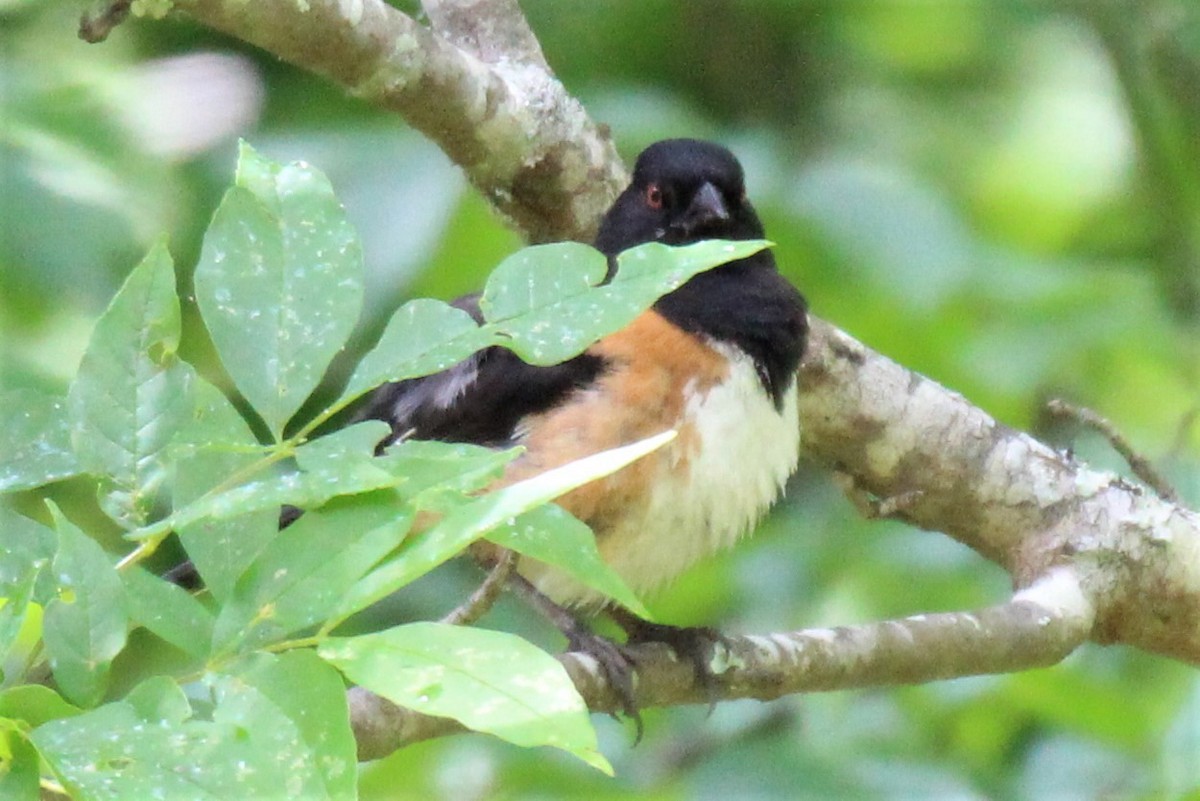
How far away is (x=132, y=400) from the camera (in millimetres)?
988

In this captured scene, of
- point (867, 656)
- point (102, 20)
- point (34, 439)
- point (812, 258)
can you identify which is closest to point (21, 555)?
point (34, 439)

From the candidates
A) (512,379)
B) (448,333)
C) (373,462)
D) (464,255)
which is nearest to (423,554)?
(373,462)

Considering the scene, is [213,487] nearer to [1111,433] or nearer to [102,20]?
[102,20]

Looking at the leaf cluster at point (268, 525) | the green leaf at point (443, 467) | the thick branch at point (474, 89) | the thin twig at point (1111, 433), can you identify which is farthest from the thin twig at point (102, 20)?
the thin twig at point (1111, 433)

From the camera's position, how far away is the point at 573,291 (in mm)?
1020

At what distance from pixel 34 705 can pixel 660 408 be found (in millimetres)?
1434

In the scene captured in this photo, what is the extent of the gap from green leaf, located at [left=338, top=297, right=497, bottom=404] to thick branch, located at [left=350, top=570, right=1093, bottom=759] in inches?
39.4

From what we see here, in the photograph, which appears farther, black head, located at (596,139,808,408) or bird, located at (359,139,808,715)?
black head, located at (596,139,808,408)

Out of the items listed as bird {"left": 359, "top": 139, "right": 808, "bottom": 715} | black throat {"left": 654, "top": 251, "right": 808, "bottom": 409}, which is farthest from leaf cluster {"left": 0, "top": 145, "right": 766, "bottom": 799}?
black throat {"left": 654, "top": 251, "right": 808, "bottom": 409}

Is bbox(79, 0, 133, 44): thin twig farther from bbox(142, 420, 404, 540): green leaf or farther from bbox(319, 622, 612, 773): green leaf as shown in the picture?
bbox(319, 622, 612, 773): green leaf

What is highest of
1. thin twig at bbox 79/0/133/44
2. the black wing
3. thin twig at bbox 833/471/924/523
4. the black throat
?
thin twig at bbox 79/0/133/44

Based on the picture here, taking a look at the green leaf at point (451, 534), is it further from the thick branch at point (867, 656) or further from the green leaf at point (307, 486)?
the thick branch at point (867, 656)

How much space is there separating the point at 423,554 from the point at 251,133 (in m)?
2.88

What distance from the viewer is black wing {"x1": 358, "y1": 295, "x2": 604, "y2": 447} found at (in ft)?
7.52
